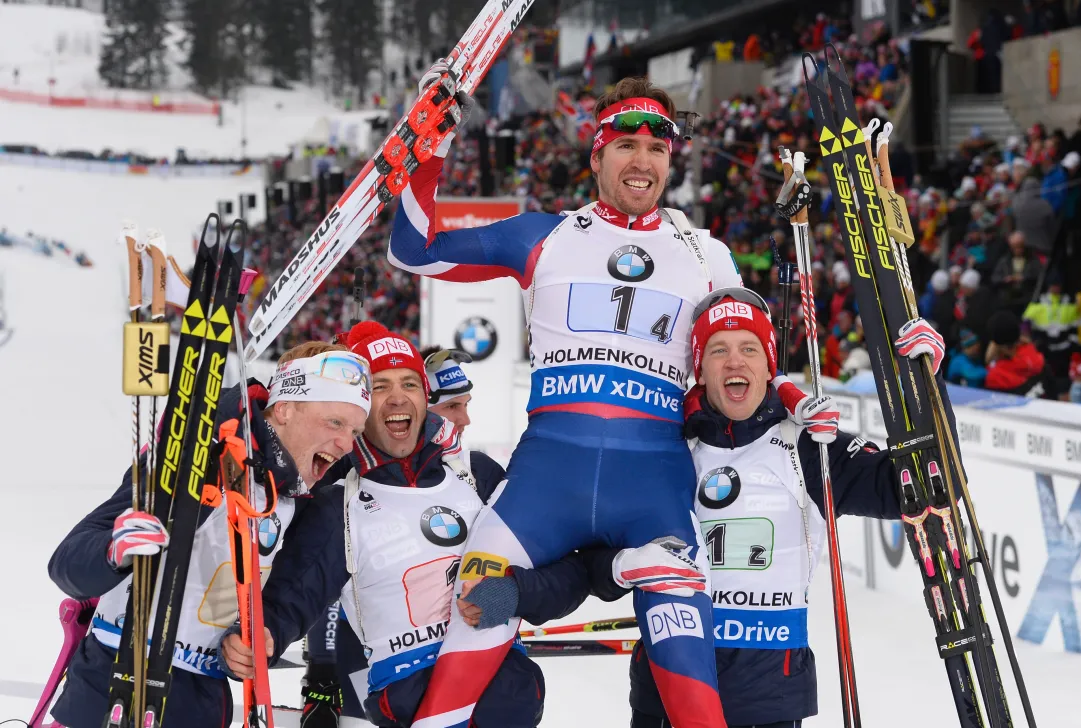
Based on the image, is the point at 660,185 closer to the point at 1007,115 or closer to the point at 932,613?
the point at 932,613

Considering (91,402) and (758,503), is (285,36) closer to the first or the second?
(91,402)

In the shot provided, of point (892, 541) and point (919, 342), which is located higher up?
point (919, 342)

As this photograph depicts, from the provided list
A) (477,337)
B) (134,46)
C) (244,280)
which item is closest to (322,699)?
(244,280)

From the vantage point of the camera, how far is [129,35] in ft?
116

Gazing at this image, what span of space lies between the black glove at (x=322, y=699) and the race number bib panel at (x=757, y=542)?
1321 millimetres

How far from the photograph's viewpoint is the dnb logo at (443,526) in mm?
3207

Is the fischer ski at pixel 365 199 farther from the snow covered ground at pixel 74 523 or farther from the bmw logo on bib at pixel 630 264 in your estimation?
the snow covered ground at pixel 74 523

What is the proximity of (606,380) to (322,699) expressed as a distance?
139 centimetres

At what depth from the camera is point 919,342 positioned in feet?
10.1

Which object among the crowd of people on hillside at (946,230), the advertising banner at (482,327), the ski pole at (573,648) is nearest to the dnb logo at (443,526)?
the ski pole at (573,648)

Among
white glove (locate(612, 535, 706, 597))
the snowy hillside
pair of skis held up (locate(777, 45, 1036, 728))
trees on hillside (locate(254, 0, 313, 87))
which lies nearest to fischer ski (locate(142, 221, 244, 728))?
white glove (locate(612, 535, 706, 597))

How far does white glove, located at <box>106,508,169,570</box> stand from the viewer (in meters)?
2.47

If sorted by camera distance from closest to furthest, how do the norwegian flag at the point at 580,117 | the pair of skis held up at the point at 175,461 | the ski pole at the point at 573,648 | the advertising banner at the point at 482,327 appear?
the pair of skis held up at the point at 175,461
the ski pole at the point at 573,648
the advertising banner at the point at 482,327
the norwegian flag at the point at 580,117

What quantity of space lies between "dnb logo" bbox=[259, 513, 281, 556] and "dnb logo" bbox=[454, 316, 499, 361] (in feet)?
29.8
